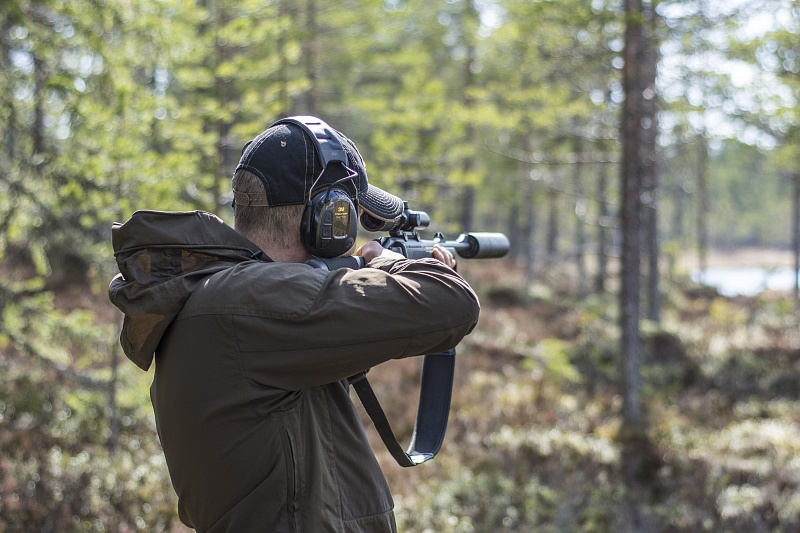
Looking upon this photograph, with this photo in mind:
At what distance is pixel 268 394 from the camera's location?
1769 millimetres

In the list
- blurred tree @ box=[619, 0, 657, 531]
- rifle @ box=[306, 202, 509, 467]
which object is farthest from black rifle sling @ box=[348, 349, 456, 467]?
blurred tree @ box=[619, 0, 657, 531]

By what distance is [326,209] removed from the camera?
193cm

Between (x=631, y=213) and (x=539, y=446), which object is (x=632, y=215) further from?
(x=539, y=446)

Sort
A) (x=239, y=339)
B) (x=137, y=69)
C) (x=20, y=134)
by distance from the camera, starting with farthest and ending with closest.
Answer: (x=137, y=69) < (x=20, y=134) < (x=239, y=339)

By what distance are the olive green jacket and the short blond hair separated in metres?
0.11

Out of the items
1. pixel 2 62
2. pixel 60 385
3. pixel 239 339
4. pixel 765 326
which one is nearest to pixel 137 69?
pixel 2 62

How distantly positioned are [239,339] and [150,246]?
0.34 meters

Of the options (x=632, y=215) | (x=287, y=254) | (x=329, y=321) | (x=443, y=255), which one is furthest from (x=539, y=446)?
(x=329, y=321)

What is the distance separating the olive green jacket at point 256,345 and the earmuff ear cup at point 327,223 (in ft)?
0.52

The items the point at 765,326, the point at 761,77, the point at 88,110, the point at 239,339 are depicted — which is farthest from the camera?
the point at 765,326

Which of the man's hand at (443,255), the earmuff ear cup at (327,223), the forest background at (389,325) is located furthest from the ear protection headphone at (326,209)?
the forest background at (389,325)

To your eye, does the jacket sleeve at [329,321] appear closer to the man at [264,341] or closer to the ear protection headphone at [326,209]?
the man at [264,341]

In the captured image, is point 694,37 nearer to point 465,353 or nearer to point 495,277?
point 465,353

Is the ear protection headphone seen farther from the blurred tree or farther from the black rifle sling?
the blurred tree
